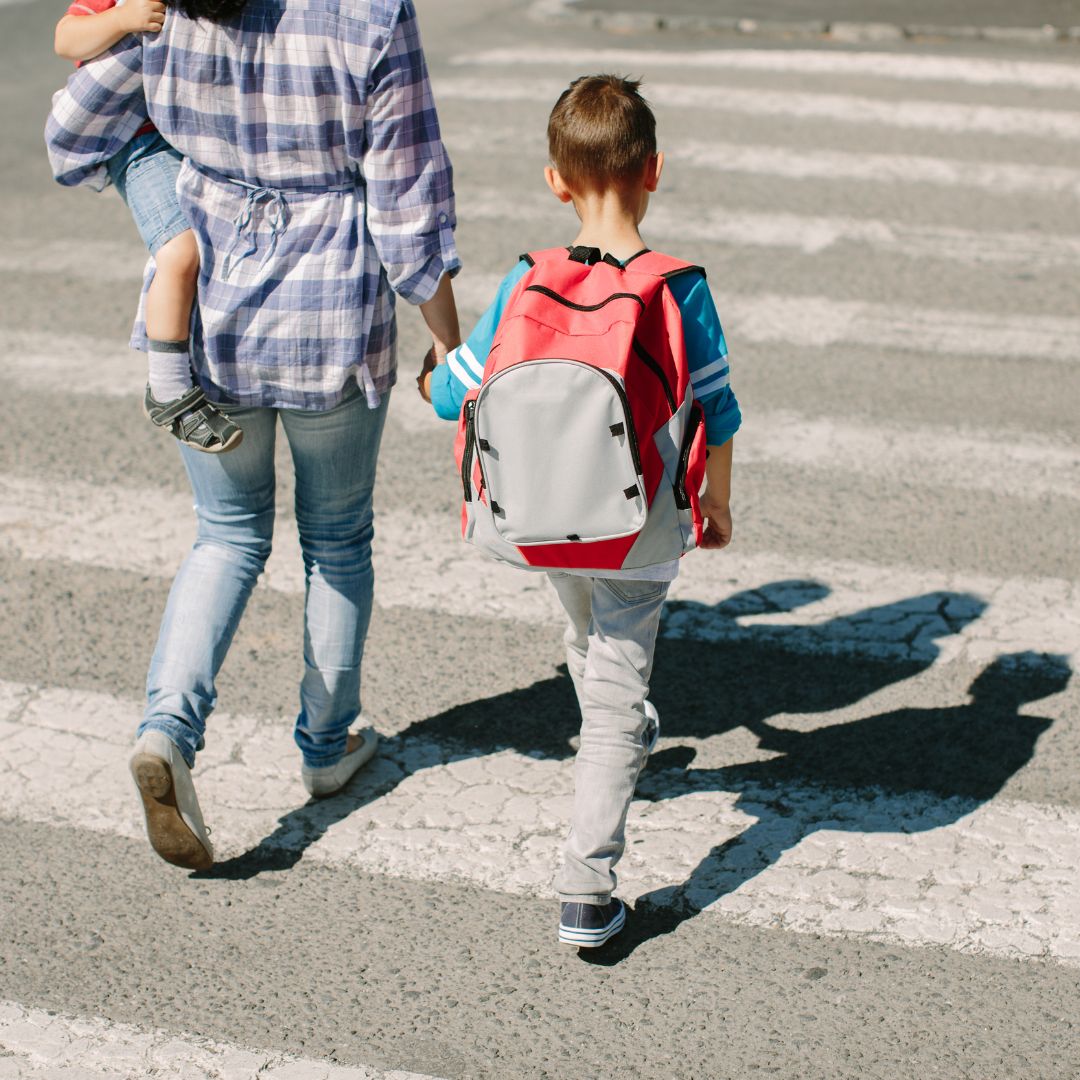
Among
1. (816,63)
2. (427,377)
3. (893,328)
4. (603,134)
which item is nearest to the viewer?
(603,134)

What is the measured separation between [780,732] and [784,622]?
0.59 meters

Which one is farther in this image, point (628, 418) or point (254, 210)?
point (254, 210)

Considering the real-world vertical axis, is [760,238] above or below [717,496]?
below

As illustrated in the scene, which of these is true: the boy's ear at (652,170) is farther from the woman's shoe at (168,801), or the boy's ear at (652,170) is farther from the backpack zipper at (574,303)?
the woman's shoe at (168,801)

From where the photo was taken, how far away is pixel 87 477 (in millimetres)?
5414

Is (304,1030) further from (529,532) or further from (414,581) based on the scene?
(414,581)

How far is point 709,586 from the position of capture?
474 centimetres

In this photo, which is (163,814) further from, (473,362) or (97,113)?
(97,113)

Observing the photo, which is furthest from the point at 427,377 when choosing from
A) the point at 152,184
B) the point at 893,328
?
the point at 893,328

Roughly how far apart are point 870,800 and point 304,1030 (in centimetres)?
147

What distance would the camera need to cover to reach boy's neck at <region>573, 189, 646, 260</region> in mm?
2900

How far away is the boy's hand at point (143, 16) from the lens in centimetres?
302

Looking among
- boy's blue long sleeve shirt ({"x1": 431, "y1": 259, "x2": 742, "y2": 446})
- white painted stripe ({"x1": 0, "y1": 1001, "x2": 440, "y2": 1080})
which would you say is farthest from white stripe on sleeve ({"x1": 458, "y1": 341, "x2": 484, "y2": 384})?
white painted stripe ({"x1": 0, "y1": 1001, "x2": 440, "y2": 1080})

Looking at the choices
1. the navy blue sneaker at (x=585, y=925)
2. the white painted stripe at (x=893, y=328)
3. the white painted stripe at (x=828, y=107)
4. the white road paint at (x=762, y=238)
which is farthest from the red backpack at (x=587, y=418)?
the white painted stripe at (x=828, y=107)
